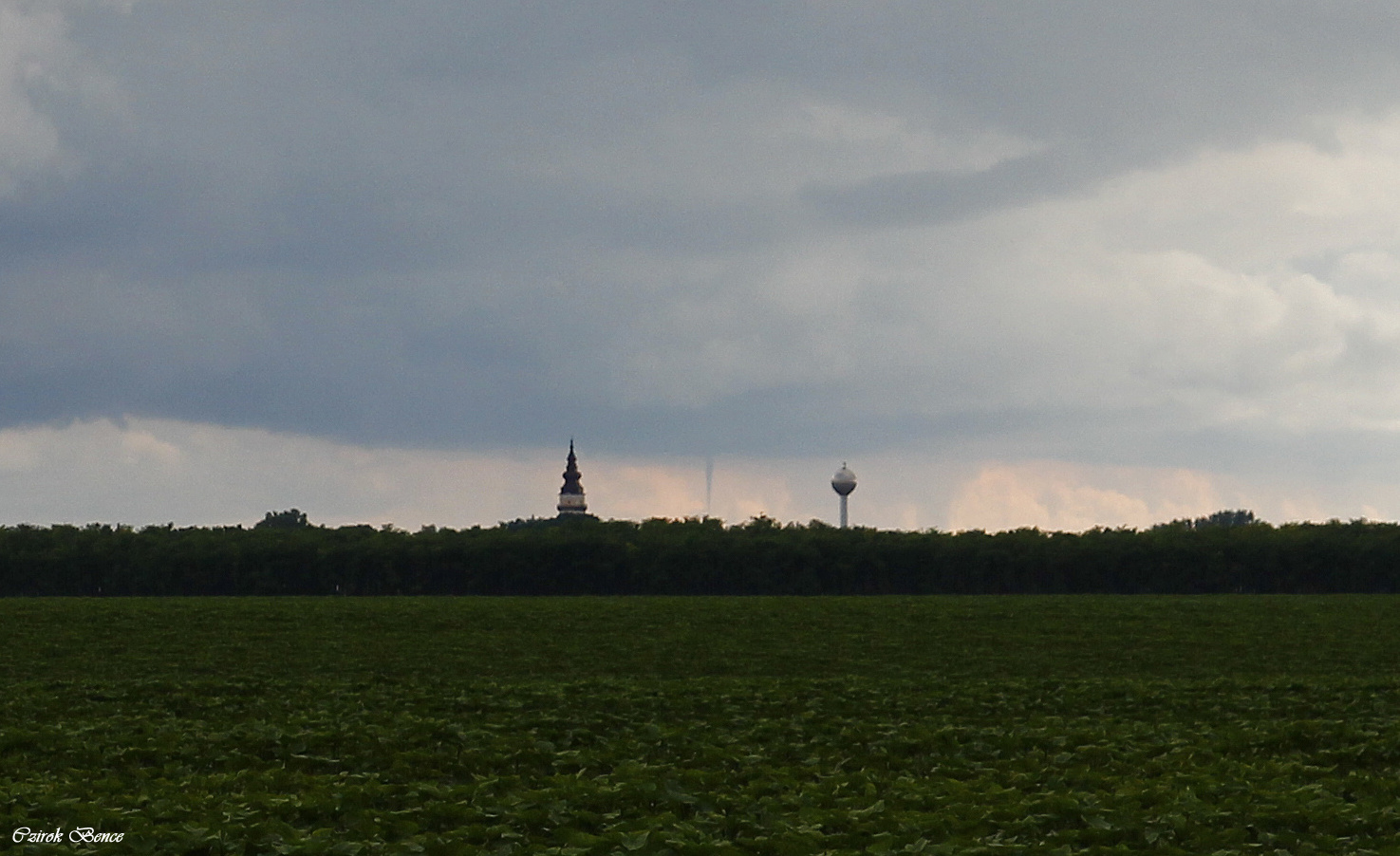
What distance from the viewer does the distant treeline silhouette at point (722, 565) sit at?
110500 mm

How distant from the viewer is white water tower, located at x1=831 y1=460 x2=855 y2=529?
182m

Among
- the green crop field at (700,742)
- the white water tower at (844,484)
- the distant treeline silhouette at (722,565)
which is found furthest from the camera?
the white water tower at (844,484)

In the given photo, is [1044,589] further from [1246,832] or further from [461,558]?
[1246,832]

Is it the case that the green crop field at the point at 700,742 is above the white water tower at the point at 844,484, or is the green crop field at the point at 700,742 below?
below

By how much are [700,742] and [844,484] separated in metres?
156

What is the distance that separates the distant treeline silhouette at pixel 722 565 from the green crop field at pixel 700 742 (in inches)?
2031

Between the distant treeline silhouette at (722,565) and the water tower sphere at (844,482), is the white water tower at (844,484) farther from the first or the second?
the distant treeline silhouette at (722,565)

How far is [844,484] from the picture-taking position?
599 ft

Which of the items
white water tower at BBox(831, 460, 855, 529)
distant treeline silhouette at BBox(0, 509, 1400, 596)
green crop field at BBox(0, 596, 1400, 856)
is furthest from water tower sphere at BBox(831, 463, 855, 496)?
green crop field at BBox(0, 596, 1400, 856)

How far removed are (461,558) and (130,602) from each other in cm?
4086

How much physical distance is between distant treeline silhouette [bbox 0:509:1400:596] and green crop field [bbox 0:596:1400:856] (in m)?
51.6

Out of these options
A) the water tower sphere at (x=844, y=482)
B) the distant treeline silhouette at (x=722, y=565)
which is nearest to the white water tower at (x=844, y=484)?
the water tower sphere at (x=844, y=482)

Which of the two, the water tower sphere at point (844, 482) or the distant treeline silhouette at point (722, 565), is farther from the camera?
the water tower sphere at point (844, 482)

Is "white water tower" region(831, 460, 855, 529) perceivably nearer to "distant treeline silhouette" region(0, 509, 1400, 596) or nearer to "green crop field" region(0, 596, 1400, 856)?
"distant treeline silhouette" region(0, 509, 1400, 596)
